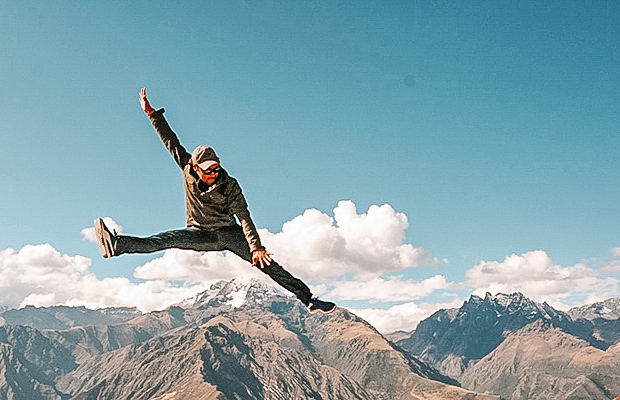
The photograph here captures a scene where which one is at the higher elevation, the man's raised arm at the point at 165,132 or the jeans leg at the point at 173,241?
the man's raised arm at the point at 165,132

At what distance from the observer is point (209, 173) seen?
840 cm

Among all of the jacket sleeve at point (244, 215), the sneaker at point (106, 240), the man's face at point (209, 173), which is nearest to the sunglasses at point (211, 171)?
the man's face at point (209, 173)

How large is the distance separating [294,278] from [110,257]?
3.52 meters

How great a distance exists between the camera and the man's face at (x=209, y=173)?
27.2 feet

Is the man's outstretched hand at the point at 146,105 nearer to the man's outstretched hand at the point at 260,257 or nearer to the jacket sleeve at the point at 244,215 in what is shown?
the jacket sleeve at the point at 244,215

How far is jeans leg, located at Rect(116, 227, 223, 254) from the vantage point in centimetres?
906

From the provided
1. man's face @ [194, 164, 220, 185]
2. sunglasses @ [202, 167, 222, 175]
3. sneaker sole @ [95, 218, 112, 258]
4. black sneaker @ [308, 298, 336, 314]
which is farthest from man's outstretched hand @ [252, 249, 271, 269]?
sneaker sole @ [95, 218, 112, 258]

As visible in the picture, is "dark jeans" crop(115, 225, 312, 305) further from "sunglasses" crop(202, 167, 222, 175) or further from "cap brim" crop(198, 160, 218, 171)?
"cap brim" crop(198, 160, 218, 171)

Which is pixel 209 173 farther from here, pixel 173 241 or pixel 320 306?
pixel 320 306

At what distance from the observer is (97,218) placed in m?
8.98

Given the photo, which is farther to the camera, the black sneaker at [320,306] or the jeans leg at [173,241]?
the black sneaker at [320,306]

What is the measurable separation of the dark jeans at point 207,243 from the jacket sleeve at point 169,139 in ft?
4.27

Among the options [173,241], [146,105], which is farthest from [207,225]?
[146,105]

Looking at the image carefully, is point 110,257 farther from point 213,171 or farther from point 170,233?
point 213,171
